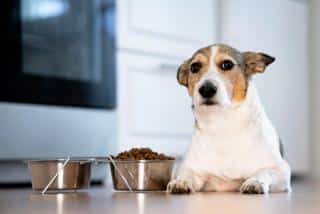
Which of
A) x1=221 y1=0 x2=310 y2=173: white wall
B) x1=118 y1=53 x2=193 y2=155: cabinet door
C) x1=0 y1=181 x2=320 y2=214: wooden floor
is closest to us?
x1=0 y1=181 x2=320 y2=214: wooden floor

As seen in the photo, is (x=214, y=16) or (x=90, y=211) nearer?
(x=90, y=211)

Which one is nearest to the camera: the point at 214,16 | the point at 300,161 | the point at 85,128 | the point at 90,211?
the point at 90,211

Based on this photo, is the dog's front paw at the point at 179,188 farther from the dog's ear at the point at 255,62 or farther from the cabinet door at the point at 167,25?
the cabinet door at the point at 167,25

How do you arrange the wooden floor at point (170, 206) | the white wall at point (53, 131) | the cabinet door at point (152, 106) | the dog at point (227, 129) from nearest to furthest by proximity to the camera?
the wooden floor at point (170, 206) → the dog at point (227, 129) → the white wall at point (53, 131) → the cabinet door at point (152, 106)

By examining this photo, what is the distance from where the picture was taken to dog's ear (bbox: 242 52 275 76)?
1.58m

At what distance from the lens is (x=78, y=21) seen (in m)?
2.35

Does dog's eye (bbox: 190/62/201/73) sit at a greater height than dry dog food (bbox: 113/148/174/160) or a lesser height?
greater

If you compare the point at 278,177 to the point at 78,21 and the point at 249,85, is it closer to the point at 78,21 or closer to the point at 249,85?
the point at 249,85

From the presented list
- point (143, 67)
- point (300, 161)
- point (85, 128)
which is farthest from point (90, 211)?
point (300, 161)

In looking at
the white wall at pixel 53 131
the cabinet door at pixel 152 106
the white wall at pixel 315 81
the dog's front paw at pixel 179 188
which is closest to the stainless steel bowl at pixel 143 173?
the dog's front paw at pixel 179 188

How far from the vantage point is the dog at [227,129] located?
1.52m

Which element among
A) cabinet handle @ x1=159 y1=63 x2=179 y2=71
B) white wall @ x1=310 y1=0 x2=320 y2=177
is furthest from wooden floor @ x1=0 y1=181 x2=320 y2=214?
white wall @ x1=310 y1=0 x2=320 y2=177

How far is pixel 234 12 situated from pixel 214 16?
12 cm

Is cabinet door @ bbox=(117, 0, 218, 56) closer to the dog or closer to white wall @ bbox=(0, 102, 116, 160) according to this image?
white wall @ bbox=(0, 102, 116, 160)
